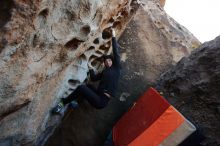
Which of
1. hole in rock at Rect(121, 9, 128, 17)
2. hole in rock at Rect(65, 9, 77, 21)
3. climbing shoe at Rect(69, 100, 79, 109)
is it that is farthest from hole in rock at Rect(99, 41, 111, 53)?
hole in rock at Rect(65, 9, 77, 21)

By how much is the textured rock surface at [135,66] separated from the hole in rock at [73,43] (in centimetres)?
178

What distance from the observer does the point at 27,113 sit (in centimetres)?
488

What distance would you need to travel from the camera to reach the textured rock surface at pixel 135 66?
650 centimetres

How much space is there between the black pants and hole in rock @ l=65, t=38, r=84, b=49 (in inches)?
35.9

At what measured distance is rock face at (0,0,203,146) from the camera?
3.90 metres

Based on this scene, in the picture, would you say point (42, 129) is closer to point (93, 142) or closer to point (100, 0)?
point (93, 142)

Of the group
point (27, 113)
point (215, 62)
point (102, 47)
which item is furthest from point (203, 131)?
point (27, 113)

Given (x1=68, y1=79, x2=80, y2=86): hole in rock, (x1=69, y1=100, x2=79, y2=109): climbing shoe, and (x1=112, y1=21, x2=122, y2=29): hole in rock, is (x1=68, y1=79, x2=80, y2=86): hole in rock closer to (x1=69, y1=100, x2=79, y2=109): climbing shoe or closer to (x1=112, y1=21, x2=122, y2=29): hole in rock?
(x1=69, y1=100, x2=79, y2=109): climbing shoe

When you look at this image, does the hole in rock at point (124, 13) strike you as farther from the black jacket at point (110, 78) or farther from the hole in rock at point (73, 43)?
the hole in rock at point (73, 43)

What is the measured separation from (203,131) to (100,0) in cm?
266

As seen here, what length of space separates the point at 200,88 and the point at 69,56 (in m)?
2.36

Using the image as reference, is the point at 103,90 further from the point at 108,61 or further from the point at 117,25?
the point at 117,25

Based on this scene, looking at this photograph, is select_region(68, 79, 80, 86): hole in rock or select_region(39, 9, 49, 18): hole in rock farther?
select_region(68, 79, 80, 86): hole in rock

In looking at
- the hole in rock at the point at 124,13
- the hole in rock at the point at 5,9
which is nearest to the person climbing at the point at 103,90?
the hole in rock at the point at 124,13
